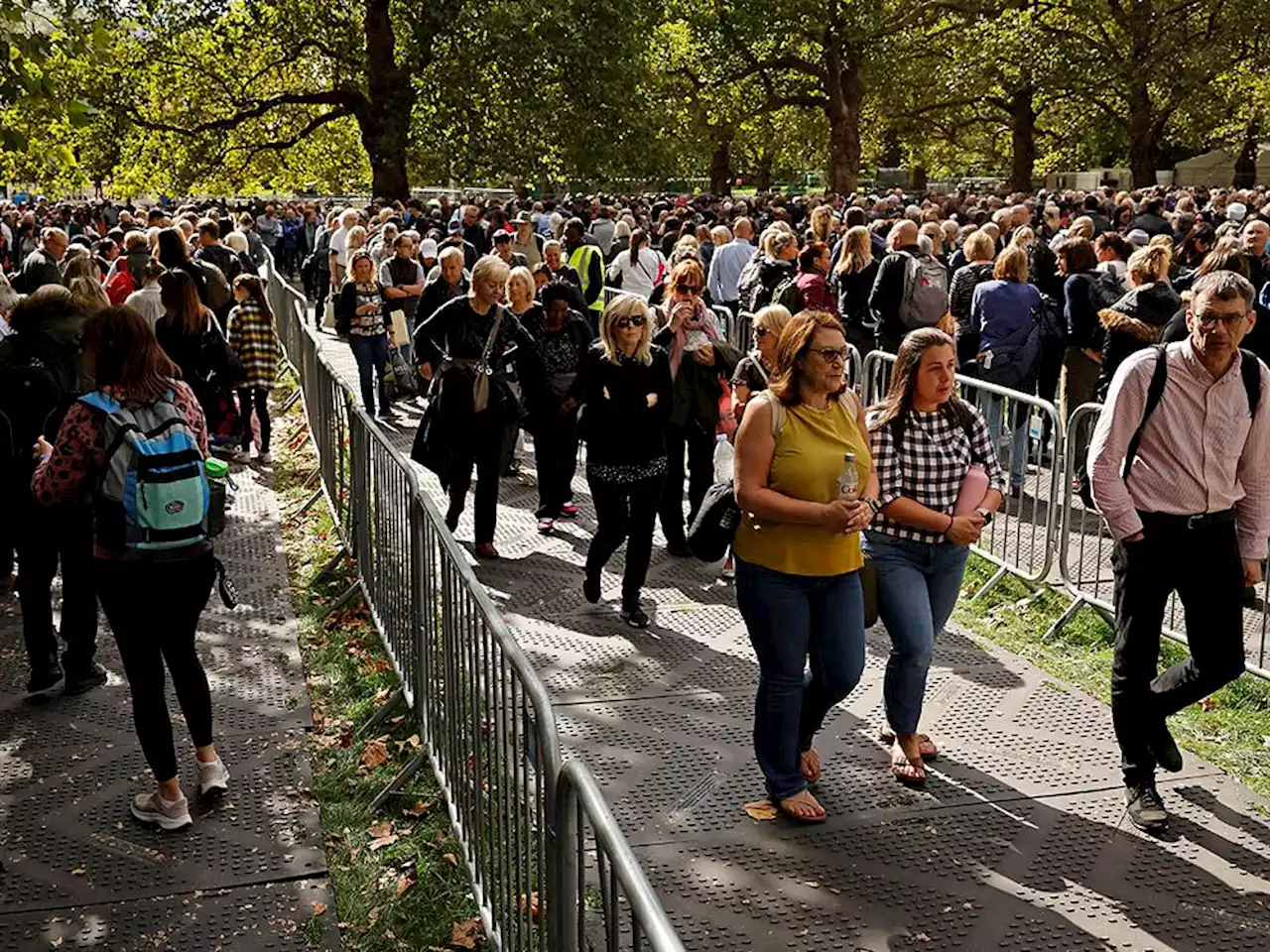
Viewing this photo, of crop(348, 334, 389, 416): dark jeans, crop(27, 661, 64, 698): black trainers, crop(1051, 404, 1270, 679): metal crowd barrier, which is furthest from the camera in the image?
crop(348, 334, 389, 416): dark jeans

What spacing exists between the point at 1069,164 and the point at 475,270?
194ft

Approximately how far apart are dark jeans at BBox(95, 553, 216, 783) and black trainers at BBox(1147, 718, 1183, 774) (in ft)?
11.7

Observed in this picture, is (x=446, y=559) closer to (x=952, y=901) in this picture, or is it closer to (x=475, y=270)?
(x=952, y=901)

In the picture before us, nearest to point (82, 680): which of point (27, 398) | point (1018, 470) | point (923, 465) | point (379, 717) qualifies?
point (27, 398)

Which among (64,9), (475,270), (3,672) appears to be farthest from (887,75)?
(3,672)

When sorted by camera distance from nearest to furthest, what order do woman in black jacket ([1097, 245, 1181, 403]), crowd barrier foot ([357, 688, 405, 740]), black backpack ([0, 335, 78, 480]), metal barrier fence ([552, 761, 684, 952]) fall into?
metal barrier fence ([552, 761, 684, 952]), crowd barrier foot ([357, 688, 405, 740]), black backpack ([0, 335, 78, 480]), woman in black jacket ([1097, 245, 1181, 403])

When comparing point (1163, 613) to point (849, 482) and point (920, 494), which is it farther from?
point (849, 482)

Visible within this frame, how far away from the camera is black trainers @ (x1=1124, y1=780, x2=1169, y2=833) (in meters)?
5.71

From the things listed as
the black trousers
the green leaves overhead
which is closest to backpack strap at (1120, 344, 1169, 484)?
the black trousers

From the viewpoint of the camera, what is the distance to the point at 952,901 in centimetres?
524

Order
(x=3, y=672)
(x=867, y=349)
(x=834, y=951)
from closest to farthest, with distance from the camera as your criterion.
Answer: (x=834, y=951) < (x=3, y=672) < (x=867, y=349)

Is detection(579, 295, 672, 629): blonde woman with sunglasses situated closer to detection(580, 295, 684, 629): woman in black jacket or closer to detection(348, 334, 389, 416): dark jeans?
detection(580, 295, 684, 629): woman in black jacket

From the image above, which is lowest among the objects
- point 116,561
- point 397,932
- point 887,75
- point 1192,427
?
point 397,932

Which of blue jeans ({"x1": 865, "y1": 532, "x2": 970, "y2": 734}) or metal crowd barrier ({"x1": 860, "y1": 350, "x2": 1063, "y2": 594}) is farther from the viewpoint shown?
metal crowd barrier ({"x1": 860, "y1": 350, "x2": 1063, "y2": 594})
